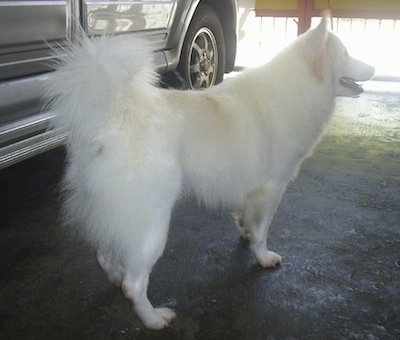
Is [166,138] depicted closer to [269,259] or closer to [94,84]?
[94,84]

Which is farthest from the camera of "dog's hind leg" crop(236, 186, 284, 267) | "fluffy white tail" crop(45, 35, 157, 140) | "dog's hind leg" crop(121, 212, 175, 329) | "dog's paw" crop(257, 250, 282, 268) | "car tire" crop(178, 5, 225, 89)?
"car tire" crop(178, 5, 225, 89)

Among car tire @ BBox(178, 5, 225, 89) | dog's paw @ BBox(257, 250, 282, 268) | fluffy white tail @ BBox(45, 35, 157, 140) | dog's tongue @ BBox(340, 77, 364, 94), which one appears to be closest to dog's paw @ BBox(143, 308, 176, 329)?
dog's paw @ BBox(257, 250, 282, 268)

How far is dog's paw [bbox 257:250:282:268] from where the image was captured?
7.67 feet

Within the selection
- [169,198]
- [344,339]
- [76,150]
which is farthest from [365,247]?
[76,150]

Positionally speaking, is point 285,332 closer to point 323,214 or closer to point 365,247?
point 365,247

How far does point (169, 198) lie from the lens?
1.78 meters

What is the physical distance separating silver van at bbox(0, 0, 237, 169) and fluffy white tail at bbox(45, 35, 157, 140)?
1.04ft

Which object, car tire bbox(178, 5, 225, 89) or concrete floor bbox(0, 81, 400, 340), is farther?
car tire bbox(178, 5, 225, 89)

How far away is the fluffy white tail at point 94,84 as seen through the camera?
5.38 feet

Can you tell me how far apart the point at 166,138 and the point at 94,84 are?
344 millimetres

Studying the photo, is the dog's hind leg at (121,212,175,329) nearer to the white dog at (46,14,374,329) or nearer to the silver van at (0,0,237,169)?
the white dog at (46,14,374,329)

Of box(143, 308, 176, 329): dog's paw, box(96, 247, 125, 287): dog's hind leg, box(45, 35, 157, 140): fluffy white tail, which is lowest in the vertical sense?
box(143, 308, 176, 329): dog's paw

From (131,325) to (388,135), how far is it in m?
3.47

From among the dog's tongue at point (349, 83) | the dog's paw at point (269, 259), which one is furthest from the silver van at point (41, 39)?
the dog's tongue at point (349, 83)
